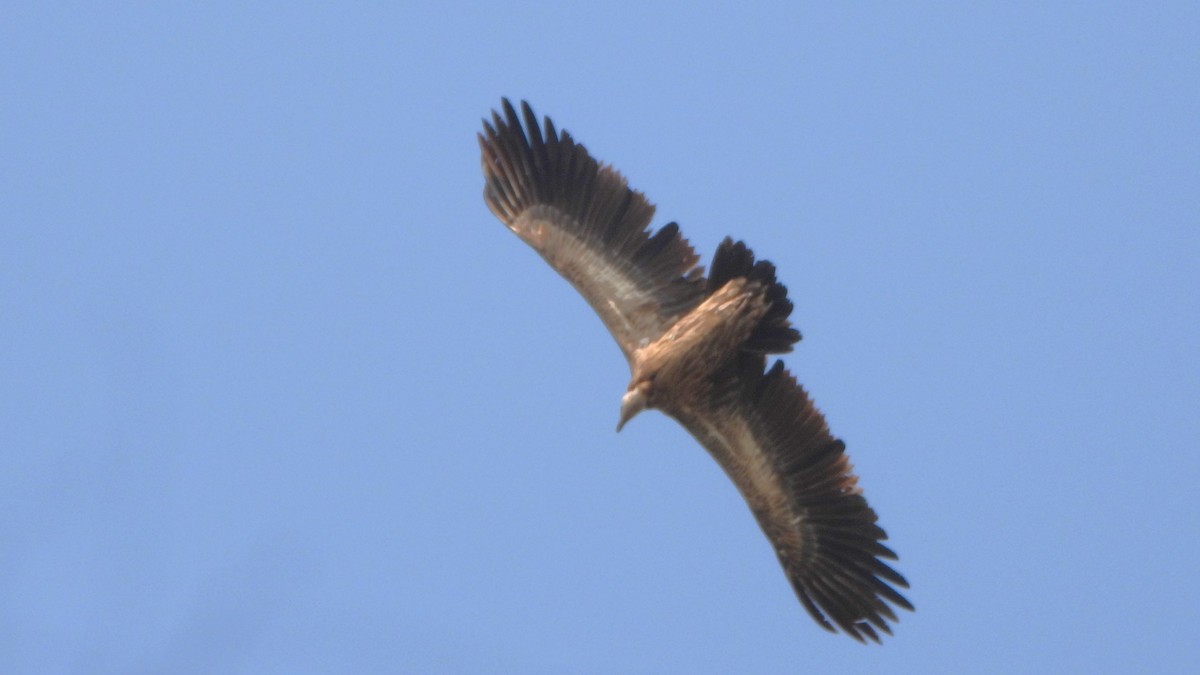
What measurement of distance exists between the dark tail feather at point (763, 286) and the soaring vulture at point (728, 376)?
11 mm

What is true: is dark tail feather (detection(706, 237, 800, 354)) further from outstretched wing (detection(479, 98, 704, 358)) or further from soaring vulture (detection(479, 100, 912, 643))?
outstretched wing (detection(479, 98, 704, 358))

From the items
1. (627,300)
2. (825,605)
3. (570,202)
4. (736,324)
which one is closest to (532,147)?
(570,202)

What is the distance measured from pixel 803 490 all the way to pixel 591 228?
2.78 m

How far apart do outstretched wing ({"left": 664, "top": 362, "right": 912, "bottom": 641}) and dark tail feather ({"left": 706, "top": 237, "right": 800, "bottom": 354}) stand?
1.02 ft

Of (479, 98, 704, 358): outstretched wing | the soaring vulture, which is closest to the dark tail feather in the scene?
the soaring vulture

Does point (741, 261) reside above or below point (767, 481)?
above

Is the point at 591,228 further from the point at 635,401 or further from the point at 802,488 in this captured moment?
the point at 802,488

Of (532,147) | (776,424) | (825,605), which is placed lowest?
(825,605)

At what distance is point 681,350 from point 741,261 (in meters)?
0.86

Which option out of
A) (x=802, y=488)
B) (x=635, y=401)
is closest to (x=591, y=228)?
(x=635, y=401)

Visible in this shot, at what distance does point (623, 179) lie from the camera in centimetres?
1418

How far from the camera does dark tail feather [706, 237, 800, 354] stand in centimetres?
1323

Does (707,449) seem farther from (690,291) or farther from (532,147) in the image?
(532,147)

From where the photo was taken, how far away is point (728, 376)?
45.1 feet
